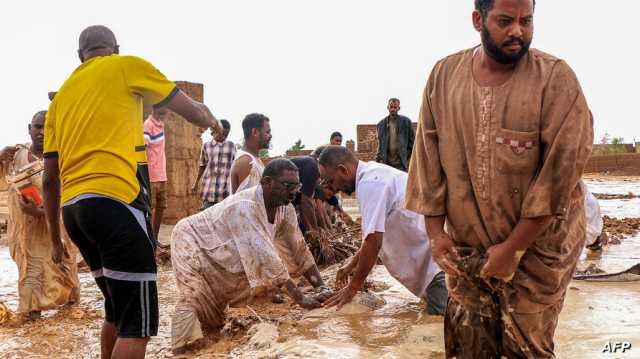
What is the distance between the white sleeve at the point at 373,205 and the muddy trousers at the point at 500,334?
4.55 feet

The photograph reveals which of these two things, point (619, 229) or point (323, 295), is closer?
point (323, 295)

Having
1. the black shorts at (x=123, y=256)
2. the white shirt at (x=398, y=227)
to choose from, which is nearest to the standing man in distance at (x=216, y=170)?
the white shirt at (x=398, y=227)

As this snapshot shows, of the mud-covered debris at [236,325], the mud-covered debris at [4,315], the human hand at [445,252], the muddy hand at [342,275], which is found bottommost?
the mud-covered debris at [4,315]

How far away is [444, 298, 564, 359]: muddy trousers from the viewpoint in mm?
2072

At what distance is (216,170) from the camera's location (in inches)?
270

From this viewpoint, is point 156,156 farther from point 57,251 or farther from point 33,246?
point 57,251

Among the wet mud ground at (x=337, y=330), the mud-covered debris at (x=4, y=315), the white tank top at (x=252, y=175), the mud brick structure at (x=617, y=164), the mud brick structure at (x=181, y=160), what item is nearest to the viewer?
the wet mud ground at (x=337, y=330)

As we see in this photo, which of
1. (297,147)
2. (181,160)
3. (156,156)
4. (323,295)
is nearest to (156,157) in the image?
(156,156)

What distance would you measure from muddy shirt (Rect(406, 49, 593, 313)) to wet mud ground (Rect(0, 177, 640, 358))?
121cm

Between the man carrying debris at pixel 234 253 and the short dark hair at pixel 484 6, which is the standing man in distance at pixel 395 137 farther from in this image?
the short dark hair at pixel 484 6

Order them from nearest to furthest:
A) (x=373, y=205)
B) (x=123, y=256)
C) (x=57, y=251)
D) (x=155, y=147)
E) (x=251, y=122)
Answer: (x=123, y=256) → (x=57, y=251) → (x=373, y=205) → (x=251, y=122) → (x=155, y=147)

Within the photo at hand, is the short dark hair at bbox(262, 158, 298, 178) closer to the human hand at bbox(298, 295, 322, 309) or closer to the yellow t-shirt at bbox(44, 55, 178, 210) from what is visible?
the human hand at bbox(298, 295, 322, 309)

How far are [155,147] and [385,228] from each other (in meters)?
3.82

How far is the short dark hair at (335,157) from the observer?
3.88 metres
